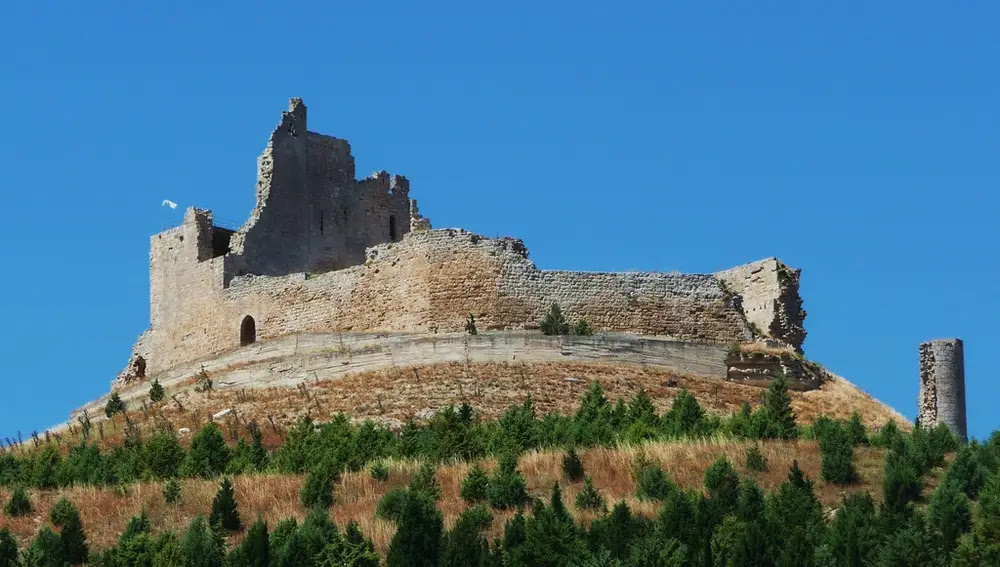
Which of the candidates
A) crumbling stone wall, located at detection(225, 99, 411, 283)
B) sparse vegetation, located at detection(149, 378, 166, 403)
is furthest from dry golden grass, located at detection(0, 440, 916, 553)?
crumbling stone wall, located at detection(225, 99, 411, 283)

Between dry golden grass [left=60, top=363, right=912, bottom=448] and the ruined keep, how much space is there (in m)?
2.76

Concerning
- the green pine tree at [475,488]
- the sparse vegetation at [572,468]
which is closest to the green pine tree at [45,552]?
the green pine tree at [475,488]

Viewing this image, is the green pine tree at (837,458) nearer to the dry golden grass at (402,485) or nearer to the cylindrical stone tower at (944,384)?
the dry golden grass at (402,485)

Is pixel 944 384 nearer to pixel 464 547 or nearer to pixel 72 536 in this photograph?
pixel 464 547

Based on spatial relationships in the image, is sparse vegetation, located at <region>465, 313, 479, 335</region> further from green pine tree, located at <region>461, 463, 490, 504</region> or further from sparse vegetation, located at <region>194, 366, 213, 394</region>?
green pine tree, located at <region>461, 463, 490, 504</region>

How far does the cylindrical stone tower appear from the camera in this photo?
39000 millimetres

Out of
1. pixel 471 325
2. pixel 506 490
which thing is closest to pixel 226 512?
pixel 506 490

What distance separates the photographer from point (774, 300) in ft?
147

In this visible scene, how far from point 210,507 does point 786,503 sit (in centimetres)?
824

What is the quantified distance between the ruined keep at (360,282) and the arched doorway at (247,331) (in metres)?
0.03

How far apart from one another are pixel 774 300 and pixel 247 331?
11.7 meters

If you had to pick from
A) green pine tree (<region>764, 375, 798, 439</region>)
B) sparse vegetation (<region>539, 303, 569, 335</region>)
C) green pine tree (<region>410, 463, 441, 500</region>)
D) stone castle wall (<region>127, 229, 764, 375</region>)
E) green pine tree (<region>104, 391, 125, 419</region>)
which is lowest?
green pine tree (<region>410, 463, 441, 500</region>)

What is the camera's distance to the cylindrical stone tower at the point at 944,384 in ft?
128

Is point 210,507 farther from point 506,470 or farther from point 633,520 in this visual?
point 633,520
